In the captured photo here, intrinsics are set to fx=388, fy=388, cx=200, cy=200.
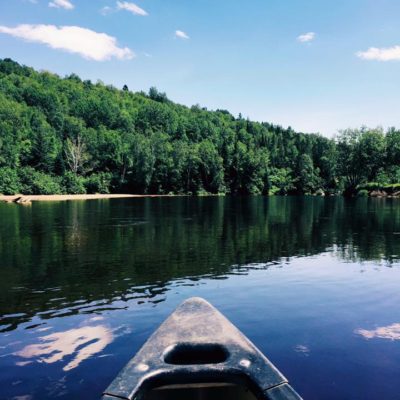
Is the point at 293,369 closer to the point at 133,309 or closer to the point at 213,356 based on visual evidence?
the point at 213,356

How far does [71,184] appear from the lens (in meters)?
101

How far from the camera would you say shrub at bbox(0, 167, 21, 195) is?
8306cm

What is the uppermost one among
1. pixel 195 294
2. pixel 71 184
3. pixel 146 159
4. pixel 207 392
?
pixel 146 159

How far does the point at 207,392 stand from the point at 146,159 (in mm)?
105355

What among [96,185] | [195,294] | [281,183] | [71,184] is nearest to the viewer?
[195,294]

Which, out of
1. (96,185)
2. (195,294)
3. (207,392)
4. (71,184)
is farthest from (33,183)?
(207,392)

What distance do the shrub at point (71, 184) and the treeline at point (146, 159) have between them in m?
0.25

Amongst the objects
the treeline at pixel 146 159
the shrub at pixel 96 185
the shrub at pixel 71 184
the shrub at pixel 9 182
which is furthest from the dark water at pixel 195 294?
the shrub at pixel 96 185

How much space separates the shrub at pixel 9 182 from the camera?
273 ft

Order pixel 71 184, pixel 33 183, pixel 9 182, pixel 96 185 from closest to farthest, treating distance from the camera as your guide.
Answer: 1. pixel 9 182
2. pixel 33 183
3. pixel 71 184
4. pixel 96 185

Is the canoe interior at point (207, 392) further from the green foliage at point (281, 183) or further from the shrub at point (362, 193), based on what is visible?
the green foliage at point (281, 183)

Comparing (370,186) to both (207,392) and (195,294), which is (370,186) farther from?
(207,392)

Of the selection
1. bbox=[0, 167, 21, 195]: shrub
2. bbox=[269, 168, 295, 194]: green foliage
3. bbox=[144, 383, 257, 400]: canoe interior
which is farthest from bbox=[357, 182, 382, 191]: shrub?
bbox=[144, 383, 257, 400]: canoe interior

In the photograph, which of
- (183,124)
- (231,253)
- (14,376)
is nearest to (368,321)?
(14,376)
